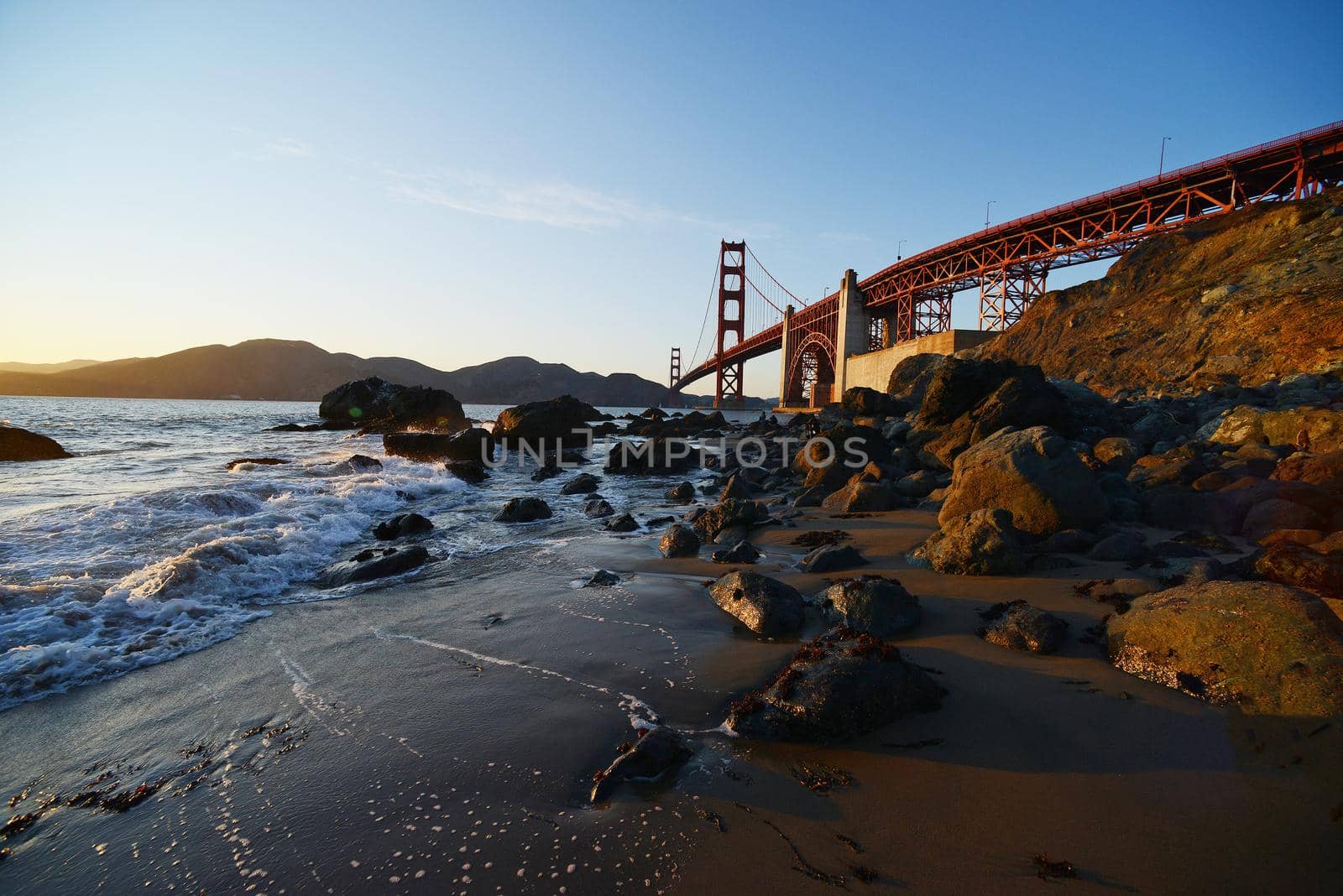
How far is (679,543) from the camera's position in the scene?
21.5ft

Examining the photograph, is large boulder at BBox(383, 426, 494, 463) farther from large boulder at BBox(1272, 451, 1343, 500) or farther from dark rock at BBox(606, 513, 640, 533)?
large boulder at BBox(1272, 451, 1343, 500)

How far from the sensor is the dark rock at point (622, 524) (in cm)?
788

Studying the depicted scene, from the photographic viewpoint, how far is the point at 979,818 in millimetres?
2201

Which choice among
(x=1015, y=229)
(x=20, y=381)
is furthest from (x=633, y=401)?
(x=20, y=381)

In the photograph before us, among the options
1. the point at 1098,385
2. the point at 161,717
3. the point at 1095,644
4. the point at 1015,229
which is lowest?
the point at 161,717

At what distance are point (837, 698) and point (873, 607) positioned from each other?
57.0 inches

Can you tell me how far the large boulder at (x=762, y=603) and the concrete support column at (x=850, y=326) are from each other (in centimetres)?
3578

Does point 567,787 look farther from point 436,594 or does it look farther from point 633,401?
point 633,401

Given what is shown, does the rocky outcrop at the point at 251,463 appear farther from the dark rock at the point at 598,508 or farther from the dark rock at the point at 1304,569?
the dark rock at the point at 1304,569

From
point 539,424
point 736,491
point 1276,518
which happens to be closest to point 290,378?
point 539,424

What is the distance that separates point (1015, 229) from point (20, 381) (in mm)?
147827

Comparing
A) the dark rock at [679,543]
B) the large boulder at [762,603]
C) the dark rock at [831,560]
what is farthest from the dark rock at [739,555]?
the large boulder at [762,603]

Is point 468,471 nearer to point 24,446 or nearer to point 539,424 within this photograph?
point 539,424

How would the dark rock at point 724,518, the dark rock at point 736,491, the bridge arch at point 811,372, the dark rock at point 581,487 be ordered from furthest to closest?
the bridge arch at point 811,372, the dark rock at point 581,487, the dark rock at point 736,491, the dark rock at point 724,518
